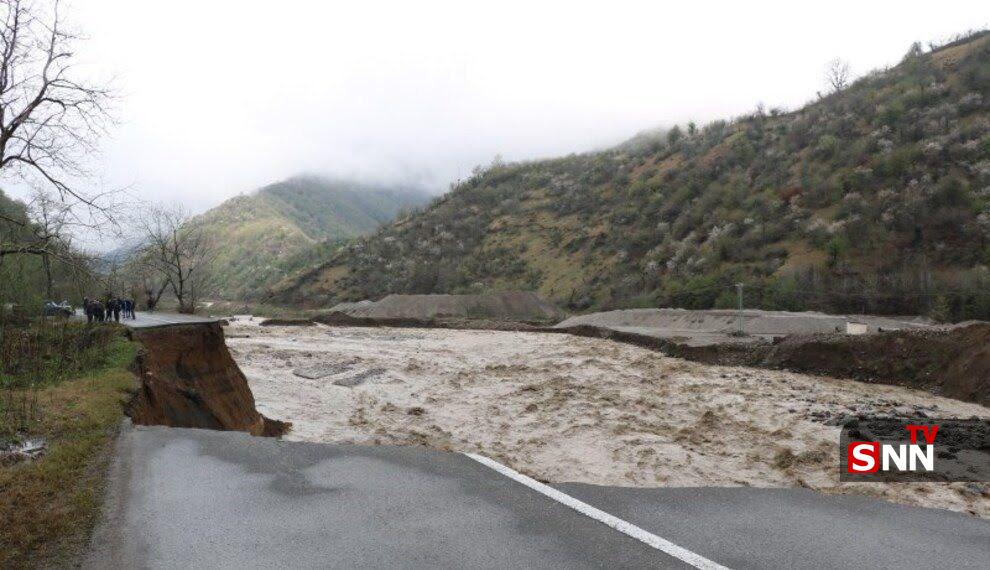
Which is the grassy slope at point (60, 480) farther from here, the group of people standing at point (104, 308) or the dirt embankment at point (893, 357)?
the dirt embankment at point (893, 357)

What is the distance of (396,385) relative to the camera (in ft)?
61.3

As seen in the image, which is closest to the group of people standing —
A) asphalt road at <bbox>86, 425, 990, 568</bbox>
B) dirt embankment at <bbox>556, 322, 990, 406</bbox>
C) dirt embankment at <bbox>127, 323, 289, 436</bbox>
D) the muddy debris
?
dirt embankment at <bbox>127, 323, 289, 436</bbox>

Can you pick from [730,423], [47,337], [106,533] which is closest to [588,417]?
[730,423]

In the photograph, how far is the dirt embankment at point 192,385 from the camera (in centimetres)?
1029

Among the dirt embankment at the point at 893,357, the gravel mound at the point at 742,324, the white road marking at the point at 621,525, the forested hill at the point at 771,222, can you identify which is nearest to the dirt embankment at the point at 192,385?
the white road marking at the point at 621,525

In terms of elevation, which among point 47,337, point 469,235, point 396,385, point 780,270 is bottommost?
point 396,385

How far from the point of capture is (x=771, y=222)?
3912cm

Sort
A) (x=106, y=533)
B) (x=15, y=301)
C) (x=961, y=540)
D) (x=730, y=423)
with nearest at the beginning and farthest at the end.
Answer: (x=106, y=533) < (x=961, y=540) < (x=730, y=423) < (x=15, y=301)

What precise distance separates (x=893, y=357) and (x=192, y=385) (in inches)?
689

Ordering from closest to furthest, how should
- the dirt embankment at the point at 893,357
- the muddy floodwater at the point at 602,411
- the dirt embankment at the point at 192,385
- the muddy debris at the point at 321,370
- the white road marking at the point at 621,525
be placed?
the white road marking at the point at 621,525, the muddy floodwater at the point at 602,411, the dirt embankment at the point at 192,385, the dirt embankment at the point at 893,357, the muddy debris at the point at 321,370

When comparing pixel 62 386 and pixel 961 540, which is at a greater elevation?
pixel 62 386

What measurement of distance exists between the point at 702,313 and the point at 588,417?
63.5ft

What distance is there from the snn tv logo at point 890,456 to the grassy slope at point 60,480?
827 cm

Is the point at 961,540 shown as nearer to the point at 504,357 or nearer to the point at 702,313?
the point at 504,357
